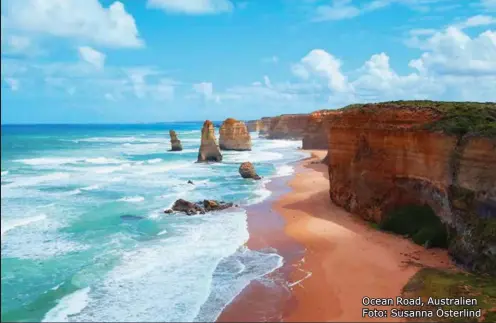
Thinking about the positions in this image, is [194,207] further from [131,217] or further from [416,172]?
[416,172]

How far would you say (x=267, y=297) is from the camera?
13.4 metres

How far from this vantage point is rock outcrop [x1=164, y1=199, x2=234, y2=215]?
24.9m

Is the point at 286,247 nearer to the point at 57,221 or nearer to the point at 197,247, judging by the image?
the point at 197,247

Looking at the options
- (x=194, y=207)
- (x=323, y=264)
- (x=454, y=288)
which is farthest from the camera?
(x=194, y=207)

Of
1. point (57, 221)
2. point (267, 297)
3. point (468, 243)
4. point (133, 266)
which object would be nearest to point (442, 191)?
point (468, 243)

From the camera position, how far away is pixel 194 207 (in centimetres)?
2525

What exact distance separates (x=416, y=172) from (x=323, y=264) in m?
6.06

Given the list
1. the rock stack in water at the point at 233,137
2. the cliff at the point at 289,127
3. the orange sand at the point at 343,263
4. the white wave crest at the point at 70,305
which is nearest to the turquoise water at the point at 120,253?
the white wave crest at the point at 70,305

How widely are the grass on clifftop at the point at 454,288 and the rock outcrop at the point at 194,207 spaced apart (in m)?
12.9

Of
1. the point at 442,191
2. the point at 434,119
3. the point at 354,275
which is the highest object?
the point at 434,119

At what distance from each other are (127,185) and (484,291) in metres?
27.0

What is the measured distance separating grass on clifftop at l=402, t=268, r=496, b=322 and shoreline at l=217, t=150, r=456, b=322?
0.39 meters

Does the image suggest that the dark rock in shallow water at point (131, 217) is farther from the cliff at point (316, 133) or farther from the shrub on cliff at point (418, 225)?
the cliff at point (316, 133)

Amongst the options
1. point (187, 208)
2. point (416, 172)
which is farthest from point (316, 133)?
point (416, 172)
